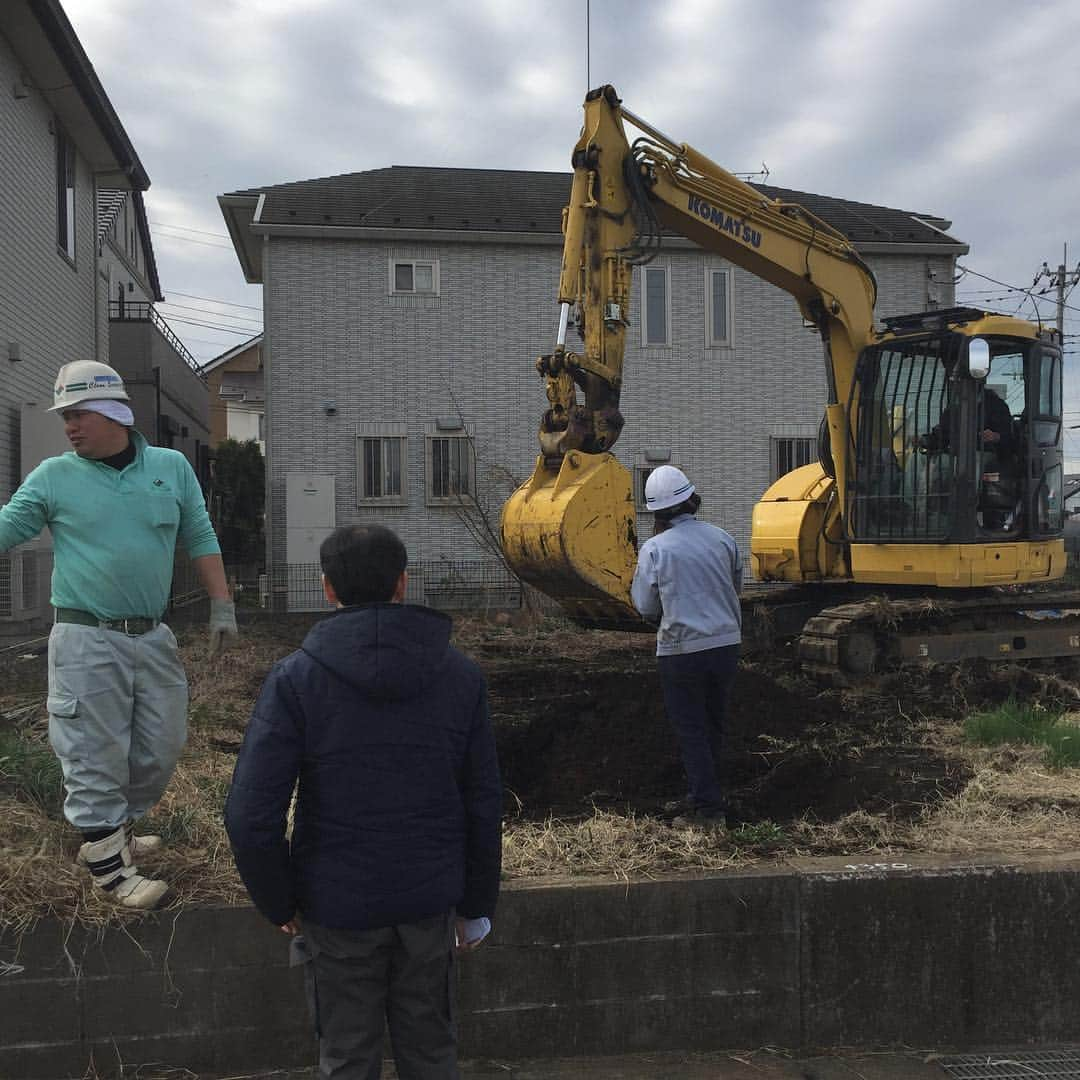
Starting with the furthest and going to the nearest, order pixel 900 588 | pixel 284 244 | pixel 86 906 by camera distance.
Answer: pixel 284 244 < pixel 900 588 < pixel 86 906

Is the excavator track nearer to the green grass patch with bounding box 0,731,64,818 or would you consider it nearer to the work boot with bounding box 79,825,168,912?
the green grass patch with bounding box 0,731,64,818

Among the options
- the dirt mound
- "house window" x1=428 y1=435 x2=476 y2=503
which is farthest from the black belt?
"house window" x1=428 y1=435 x2=476 y2=503

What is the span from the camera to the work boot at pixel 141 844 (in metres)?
3.74

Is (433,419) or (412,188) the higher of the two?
(412,188)

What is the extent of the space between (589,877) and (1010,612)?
25.5 feet

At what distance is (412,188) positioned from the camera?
2095 centimetres

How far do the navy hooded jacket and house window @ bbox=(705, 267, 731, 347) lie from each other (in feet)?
61.0

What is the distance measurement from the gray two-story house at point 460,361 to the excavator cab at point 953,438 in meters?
9.76

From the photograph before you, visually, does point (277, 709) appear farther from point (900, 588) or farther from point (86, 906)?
point (900, 588)

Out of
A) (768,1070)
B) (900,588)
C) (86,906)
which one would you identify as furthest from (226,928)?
(900,588)

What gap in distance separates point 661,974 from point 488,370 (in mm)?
16629

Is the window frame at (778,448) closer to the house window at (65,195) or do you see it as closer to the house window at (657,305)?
the house window at (657,305)

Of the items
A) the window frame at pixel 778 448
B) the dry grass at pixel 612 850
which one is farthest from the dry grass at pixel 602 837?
the window frame at pixel 778 448

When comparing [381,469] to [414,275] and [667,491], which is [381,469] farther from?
[667,491]
